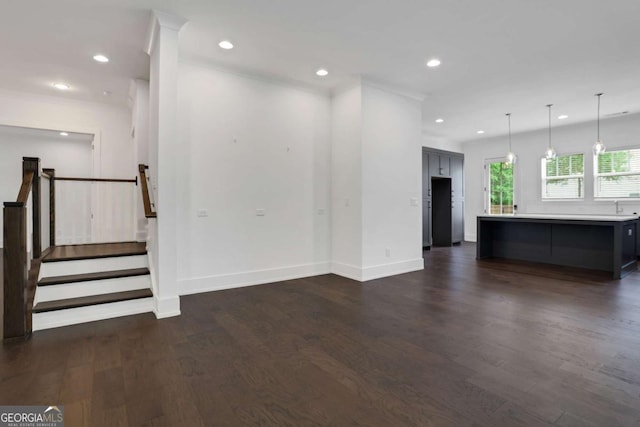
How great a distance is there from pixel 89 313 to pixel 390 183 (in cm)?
436

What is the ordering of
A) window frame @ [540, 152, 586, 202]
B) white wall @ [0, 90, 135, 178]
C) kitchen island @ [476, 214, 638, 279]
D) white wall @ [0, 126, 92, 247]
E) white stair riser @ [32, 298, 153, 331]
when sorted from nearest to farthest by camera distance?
1. white stair riser @ [32, 298, 153, 331]
2. kitchen island @ [476, 214, 638, 279]
3. white wall @ [0, 90, 135, 178]
4. white wall @ [0, 126, 92, 247]
5. window frame @ [540, 152, 586, 202]

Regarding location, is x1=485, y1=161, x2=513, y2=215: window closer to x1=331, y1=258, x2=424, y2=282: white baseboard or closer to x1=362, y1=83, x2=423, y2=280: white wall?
x1=362, y1=83, x2=423, y2=280: white wall

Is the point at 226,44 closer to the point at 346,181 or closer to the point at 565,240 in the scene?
the point at 346,181

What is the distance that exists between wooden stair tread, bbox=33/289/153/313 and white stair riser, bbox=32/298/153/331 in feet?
0.11

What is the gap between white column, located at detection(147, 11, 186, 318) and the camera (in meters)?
3.33

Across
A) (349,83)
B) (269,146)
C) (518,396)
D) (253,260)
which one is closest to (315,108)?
(349,83)

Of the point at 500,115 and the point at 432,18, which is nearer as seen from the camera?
the point at 432,18

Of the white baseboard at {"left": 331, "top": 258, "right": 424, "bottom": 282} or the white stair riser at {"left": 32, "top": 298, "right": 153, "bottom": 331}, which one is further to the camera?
the white baseboard at {"left": 331, "top": 258, "right": 424, "bottom": 282}

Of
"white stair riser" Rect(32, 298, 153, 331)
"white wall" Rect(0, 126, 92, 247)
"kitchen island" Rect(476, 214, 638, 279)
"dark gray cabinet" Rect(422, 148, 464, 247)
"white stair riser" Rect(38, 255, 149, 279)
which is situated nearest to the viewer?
"white stair riser" Rect(32, 298, 153, 331)

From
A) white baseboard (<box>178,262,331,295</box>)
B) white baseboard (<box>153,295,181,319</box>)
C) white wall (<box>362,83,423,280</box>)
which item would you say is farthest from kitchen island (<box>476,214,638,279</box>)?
white baseboard (<box>153,295,181,319</box>)

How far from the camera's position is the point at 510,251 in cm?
662

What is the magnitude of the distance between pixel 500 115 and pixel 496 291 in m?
4.54

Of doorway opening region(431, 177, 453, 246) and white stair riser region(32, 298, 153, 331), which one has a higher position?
doorway opening region(431, 177, 453, 246)

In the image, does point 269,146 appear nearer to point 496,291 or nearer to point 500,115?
point 496,291
